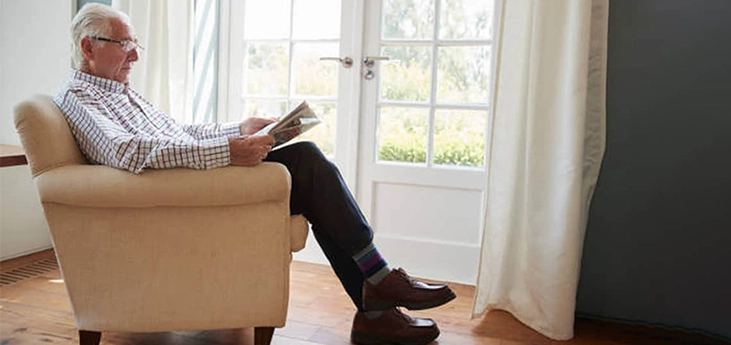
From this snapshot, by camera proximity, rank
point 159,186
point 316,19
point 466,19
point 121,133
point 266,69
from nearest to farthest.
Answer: point 159,186 → point 121,133 → point 466,19 → point 316,19 → point 266,69

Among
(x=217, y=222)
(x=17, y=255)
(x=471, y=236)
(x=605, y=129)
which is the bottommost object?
(x=17, y=255)

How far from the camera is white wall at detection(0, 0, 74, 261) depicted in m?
2.55

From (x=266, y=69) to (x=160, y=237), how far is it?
4.71 ft

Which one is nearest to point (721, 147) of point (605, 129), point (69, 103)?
point (605, 129)

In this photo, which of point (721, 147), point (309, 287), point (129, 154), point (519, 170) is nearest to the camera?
point (129, 154)

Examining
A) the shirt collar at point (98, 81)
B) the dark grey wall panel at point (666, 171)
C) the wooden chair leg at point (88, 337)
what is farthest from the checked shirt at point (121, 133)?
the dark grey wall panel at point (666, 171)

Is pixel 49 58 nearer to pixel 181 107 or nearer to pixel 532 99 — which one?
pixel 181 107

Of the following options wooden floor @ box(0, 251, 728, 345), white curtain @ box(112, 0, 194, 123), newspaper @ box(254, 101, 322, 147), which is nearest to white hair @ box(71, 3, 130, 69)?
newspaper @ box(254, 101, 322, 147)

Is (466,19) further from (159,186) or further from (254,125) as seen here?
(159,186)

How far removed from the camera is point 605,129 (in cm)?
190

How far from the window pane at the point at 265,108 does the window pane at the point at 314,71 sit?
10 cm

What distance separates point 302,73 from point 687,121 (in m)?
1.62

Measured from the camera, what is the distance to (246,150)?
4.75 feet

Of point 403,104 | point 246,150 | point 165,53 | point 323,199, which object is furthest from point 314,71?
point 246,150
